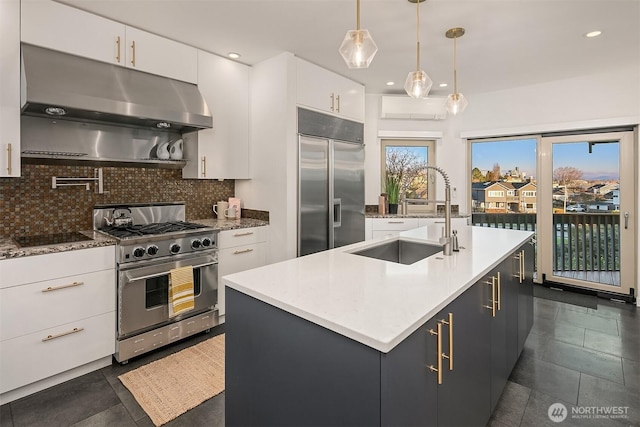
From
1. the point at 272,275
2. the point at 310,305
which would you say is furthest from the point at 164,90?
the point at 310,305

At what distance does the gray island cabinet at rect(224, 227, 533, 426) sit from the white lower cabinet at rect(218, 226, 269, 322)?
143cm

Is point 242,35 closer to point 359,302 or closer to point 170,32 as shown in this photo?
point 170,32

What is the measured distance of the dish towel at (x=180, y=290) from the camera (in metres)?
2.63

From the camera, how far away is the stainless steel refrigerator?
11.3 feet

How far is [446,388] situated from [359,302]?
1.64ft

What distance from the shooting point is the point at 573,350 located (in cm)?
266

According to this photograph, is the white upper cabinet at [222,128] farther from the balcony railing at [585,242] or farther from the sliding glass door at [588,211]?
the balcony railing at [585,242]

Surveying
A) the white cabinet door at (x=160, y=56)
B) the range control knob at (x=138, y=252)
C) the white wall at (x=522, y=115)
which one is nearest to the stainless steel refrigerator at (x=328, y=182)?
the white wall at (x=522, y=115)

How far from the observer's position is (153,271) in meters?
2.53

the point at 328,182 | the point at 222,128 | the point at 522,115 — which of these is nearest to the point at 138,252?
the point at 222,128

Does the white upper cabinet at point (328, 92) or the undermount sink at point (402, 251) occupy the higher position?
the white upper cabinet at point (328, 92)

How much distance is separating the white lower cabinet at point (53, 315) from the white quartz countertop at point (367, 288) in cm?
139

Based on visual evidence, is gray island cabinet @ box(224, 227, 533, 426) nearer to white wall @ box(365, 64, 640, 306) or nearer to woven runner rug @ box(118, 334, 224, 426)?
woven runner rug @ box(118, 334, 224, 426)

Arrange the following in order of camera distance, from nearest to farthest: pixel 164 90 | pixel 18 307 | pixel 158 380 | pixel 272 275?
pixel 272 275 → pixel 18 307 → pixel 158 380 → pixel 164 90
